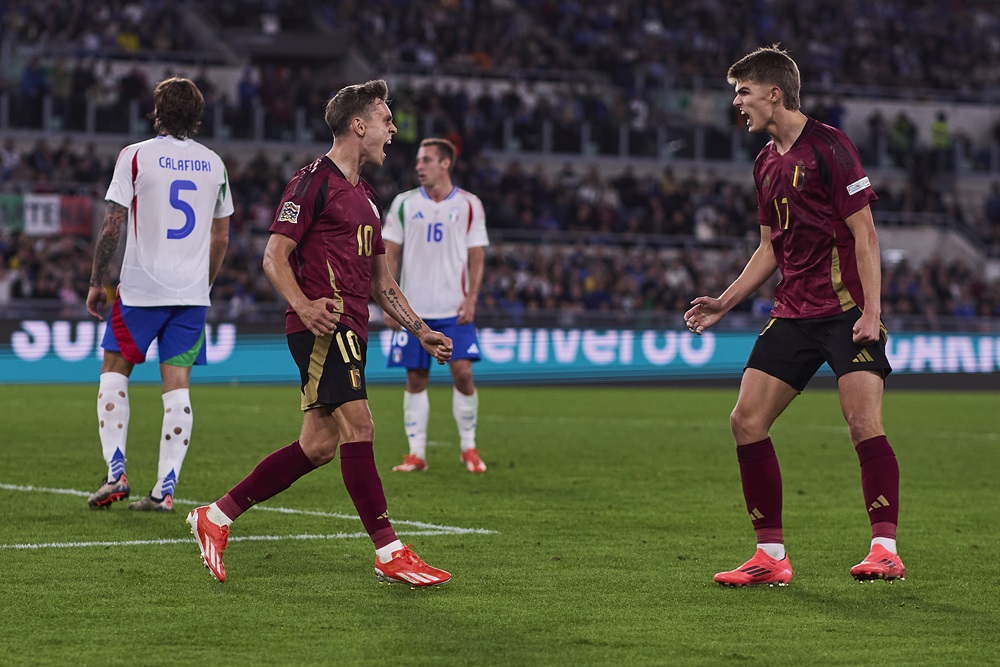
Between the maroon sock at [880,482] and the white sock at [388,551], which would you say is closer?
the white sock at [388,551]

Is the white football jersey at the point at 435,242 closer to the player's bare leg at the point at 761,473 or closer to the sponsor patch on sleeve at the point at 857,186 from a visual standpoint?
the player's bare leg at the point at 761,473

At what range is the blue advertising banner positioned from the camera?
76.2 feet

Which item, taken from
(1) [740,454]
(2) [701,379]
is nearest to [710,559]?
(1) [740,454]

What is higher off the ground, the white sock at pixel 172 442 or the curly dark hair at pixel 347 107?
the curly dark hair at pixel 347 107

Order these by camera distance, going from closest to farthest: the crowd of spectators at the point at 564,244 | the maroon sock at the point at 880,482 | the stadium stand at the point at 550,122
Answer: the maroon sock at the point at 880,482 → the crowd of spectators at the point at 564,244 → the stadium stand at the point at 550,122

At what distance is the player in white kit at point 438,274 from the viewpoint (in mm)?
12008

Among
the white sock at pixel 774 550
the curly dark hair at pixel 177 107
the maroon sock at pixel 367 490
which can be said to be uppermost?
the curly dark hair at pixel 177 107

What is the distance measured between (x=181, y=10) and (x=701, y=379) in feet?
57.3

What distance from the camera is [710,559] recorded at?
7.44 m

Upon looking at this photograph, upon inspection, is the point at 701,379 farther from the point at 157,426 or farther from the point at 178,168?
the point at 178,168

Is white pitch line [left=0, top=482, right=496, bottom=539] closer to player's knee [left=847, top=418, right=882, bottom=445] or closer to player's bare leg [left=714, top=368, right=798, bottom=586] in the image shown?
player's bare leg [left=714, top=368, right=798, bottom=586]

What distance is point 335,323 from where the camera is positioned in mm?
6453

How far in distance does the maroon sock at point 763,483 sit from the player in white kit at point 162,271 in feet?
11.1

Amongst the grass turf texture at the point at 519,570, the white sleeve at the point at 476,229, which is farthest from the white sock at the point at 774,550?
the white sleeve at the point at 476,229
